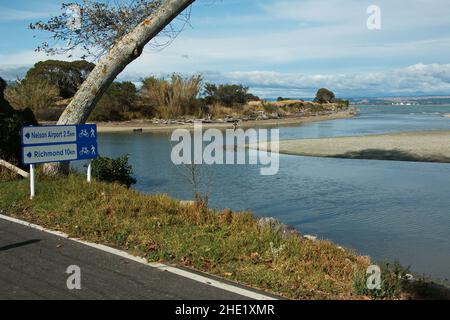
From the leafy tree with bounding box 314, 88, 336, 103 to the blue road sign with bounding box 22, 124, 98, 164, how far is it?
4778 inches

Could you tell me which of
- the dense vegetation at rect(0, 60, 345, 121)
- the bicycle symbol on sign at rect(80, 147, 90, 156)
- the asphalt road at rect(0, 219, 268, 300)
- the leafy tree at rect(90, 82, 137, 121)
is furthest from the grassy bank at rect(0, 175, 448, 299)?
the leafy tree at rect(90, 82, 137, 121)

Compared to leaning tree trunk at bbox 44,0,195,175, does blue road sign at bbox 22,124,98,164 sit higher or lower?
lower

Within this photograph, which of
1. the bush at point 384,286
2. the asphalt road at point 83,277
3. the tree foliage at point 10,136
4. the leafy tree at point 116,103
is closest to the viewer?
the asphalt road at point 83,277

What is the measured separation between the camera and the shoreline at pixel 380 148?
86.6 ft

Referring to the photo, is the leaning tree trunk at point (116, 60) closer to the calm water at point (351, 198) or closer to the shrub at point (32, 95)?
the calm water at point (351, 198)

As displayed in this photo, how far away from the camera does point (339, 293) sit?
5.72 meters

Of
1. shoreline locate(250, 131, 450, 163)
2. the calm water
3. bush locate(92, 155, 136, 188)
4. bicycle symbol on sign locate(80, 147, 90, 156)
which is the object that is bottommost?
the calm water

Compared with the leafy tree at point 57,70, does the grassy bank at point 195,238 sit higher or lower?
lower

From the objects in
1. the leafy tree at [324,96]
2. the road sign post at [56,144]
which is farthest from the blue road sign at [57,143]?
the leafy tree at [324,96]

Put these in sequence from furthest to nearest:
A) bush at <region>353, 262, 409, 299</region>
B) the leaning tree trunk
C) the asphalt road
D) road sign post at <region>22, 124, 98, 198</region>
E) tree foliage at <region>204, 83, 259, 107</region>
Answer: tree foliage at <region>204, 83, 259, 107</region>, the leaning tree trunk, road sign post at <region>22, 124, 98, 198</region>, bush at <region>353, 262, 409, 299</region>, the asphalt road

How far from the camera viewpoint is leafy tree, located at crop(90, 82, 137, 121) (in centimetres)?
5915

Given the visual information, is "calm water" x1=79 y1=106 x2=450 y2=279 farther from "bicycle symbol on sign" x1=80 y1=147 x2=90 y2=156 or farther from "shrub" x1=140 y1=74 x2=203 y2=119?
"shrub" x1=140 y1=74 x2=203 y2=119

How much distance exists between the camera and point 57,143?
1066 centimetres

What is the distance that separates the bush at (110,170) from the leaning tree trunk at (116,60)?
1851 mm
